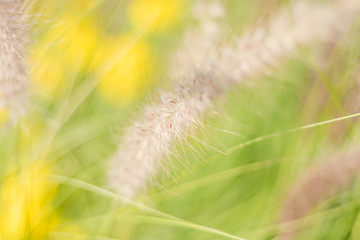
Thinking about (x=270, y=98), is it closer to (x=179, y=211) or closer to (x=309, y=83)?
(x=309, y=83)

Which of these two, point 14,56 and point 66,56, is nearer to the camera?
point 14,56

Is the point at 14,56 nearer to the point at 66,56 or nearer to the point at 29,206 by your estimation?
the point at 29,206

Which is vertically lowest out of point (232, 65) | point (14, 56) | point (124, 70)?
point (232, 65)

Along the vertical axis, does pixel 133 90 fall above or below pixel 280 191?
above

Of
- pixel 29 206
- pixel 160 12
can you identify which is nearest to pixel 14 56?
pixel 29 206

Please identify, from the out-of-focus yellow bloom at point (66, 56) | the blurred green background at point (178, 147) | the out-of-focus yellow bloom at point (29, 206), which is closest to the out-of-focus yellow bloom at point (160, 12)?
the blurred green background at point (178, 147)

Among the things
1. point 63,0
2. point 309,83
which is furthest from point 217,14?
point 63,0

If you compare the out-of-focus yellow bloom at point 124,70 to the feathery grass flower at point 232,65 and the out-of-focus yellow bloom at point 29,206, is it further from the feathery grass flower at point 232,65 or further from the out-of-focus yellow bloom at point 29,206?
the feathery grass flower at point 232,65
